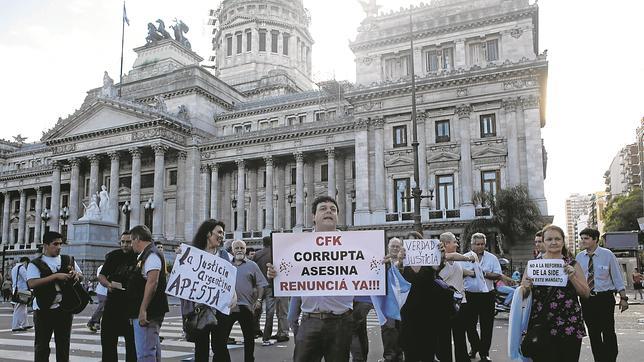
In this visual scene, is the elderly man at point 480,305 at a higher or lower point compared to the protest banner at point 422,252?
lower

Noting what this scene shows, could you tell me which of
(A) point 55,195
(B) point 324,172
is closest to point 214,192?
(B) point 324,172

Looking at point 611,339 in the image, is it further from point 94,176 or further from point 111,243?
point 94,176

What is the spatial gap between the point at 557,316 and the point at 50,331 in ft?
20.7

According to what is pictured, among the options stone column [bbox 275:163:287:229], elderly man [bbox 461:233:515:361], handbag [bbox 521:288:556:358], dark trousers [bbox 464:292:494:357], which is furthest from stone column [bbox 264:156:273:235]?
handbag [bbox 521:288:556:358]

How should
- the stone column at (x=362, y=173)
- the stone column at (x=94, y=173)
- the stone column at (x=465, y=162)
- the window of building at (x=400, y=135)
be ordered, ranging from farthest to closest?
1. the stone column at (x=94, y=173)
2. the window of building at (x=400, y=135)
3. the stone column at (x=362, y=173)
4. the stone column at (x=465, y=162)

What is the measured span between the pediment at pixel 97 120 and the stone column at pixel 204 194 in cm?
648

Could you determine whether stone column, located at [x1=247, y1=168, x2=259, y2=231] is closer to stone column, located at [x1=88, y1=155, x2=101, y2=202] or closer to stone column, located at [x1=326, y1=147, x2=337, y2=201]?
stone column, located at [x1=326, y1=147, x2=337, y2=201]

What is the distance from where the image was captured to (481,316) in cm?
970

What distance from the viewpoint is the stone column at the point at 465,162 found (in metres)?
37.0

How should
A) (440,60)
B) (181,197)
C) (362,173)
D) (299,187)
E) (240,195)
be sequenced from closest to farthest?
(440,60)
(362,173)
(299,187)
(240,195)
(181,197)

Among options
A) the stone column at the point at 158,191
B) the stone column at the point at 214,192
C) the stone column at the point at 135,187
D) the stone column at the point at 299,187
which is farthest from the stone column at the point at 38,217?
the stone column at the point at 299,187

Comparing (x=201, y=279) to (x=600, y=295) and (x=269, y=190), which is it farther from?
(x=269, y=190)

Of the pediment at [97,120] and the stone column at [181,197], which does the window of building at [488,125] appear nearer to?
the stone column at [181,197]

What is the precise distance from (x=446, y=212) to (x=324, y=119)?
15.2 metres
